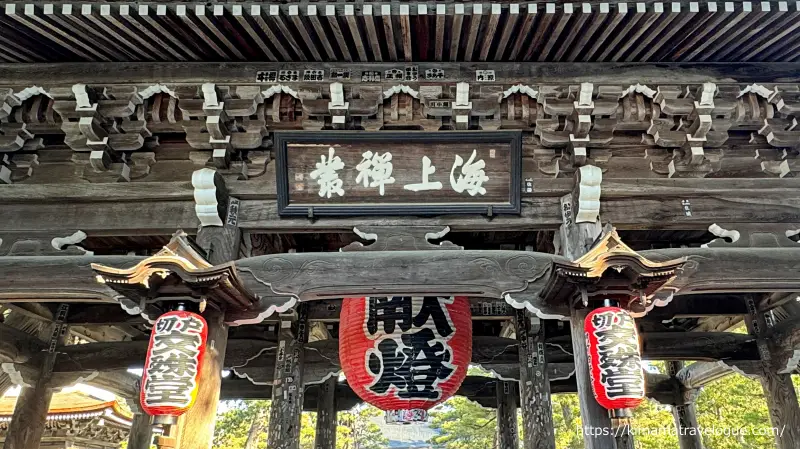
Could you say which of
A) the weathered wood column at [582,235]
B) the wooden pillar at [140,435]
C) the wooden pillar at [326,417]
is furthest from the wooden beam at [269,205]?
the wooden pillar at [140,435]

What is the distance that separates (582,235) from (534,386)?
133 inches

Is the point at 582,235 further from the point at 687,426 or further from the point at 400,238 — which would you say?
the point at 687,426

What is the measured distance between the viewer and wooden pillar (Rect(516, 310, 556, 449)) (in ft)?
24.2

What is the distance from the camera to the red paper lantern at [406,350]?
5.27m

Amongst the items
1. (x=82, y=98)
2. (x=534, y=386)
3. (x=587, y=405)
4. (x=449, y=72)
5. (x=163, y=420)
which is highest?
(x=449, y=72)

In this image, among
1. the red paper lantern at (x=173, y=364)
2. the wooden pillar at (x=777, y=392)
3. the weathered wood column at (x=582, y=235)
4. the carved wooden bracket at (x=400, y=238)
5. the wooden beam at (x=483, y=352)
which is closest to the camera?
the red paper lantern at (x=173, y=364)

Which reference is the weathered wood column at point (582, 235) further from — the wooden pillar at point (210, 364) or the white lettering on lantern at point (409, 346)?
the wooden pillar at point (210, 364)

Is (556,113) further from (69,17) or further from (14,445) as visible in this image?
(14,445)

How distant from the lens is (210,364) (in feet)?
15.5

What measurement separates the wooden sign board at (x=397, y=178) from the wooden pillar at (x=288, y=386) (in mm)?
3816

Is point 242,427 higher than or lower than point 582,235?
higher

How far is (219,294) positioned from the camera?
A: 15.1 ft

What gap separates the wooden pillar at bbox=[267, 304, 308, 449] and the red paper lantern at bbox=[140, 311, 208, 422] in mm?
3783

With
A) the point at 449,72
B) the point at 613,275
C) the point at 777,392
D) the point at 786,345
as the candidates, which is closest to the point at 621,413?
the point at 613,275
